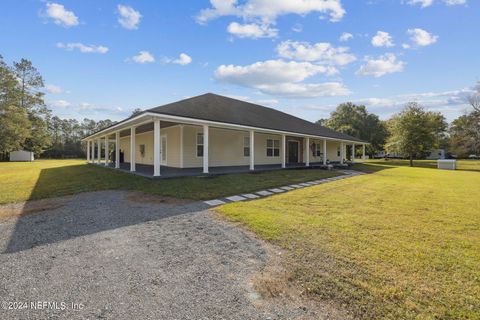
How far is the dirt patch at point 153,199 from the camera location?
261 inches

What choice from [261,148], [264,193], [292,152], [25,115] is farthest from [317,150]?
[25,115]

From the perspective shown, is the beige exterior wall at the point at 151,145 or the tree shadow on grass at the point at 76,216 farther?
the beige exterior wall at the point at 151,145

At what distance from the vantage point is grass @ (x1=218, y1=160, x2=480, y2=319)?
2352 mm

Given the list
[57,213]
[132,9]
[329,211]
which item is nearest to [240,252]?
A: [329,211]

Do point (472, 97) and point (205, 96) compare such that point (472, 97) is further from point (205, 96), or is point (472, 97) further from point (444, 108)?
point (205, 96)

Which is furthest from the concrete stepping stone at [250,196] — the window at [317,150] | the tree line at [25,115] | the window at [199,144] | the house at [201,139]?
the tree line at [25,115]

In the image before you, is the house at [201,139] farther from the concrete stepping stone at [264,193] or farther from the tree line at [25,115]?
the tree line at [25,115]

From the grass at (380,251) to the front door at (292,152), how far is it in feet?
44.6

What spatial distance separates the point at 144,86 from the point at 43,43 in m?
6.01

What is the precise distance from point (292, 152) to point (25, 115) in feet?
120

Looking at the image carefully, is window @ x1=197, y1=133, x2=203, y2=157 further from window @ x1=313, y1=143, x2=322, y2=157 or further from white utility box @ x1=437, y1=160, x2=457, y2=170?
white utility box @ x1=437, y1=160, x2=457, y2=170

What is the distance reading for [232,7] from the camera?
38.1 ft

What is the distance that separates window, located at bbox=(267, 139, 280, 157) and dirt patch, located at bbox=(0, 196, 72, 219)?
42.7ft

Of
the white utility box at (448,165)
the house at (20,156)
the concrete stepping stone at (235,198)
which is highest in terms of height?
the house at (20,156)
